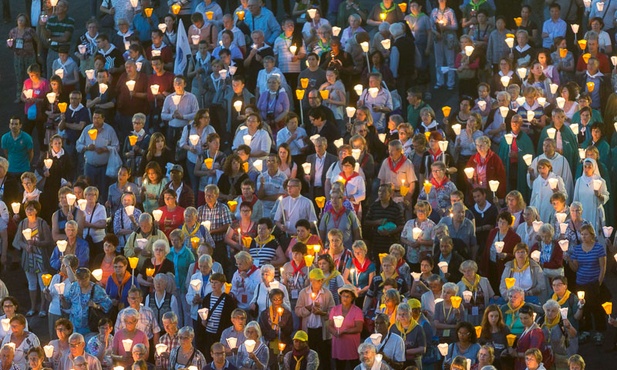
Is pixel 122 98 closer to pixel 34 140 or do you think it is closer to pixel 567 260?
pixel 34 140

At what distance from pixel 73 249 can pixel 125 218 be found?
29.1 inches

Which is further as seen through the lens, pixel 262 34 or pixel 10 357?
pixel 262 34

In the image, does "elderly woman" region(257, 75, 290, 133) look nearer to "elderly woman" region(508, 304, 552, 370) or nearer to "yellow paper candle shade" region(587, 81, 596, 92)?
"yellow paper candle shade" region(587, 81, 596, 92)

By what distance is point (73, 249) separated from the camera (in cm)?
1961

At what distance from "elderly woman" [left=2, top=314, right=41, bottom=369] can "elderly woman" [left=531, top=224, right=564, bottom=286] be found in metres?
5.37

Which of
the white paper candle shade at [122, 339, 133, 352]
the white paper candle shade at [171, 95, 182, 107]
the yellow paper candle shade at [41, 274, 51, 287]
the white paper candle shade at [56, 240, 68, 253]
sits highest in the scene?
the white paper candle shade at [171, 95, 182, 107]

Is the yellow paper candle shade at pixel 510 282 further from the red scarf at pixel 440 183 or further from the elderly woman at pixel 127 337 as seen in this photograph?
the elderly woman at pixel 127 337

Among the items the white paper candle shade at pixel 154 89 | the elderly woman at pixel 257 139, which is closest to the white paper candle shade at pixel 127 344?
the elderly woman at pixel 257 139

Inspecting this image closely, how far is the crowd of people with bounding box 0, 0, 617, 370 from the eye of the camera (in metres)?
17.7

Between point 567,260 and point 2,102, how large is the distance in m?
9.90

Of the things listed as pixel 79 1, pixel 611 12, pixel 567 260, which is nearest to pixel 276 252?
pixel 567 260

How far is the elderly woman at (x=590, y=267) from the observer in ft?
61.9

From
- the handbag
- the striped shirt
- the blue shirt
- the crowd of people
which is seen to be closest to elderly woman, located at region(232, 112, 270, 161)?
the crowd of people

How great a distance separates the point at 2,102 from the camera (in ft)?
83.7
